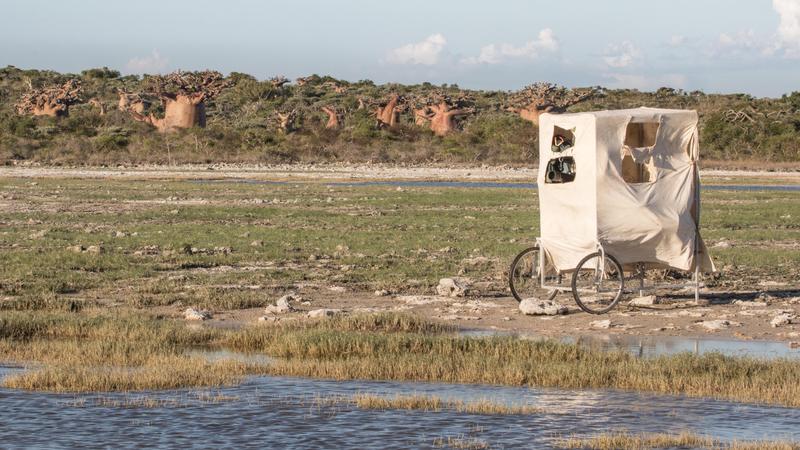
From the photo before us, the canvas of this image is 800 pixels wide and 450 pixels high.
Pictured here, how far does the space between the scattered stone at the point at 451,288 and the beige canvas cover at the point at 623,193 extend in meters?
1.91

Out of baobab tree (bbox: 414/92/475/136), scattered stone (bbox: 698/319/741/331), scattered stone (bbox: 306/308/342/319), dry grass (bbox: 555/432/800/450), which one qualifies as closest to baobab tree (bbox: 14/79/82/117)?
baobab tree (bbox: 414/92/475/136)

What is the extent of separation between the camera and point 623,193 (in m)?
16.5

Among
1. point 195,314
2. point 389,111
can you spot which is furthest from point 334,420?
point 389,111

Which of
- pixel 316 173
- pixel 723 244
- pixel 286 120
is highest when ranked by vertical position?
pixel 286 120

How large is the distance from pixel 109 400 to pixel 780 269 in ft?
45.2

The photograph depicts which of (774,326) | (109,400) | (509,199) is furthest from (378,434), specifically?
(509,199)

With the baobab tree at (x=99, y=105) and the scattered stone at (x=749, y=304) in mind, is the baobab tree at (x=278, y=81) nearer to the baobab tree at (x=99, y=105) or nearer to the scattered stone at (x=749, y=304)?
the baobab tree at (x=99, y=105)

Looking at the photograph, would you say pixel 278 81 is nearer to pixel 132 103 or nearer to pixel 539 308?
pixel 132 103

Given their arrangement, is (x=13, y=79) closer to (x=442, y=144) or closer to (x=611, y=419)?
(x=442, y=144)

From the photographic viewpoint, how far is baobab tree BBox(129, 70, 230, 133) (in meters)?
95.4

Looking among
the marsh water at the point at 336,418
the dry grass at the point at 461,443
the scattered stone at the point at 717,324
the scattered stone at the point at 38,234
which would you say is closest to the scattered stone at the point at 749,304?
the scattered stone at the point at 717,324

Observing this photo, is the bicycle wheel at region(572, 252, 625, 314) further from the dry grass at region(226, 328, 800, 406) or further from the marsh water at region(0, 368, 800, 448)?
the marsh water at region(0, 368, 800, 448)

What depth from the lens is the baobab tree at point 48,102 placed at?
339 ft

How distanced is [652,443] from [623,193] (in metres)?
6.66
